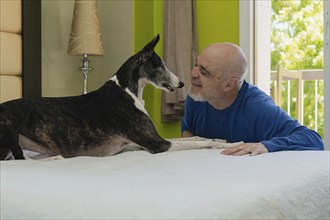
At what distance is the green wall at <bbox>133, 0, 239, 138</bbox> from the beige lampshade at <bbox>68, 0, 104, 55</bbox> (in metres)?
0.44

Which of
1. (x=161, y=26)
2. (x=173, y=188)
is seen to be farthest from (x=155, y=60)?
(x=161, y=26)

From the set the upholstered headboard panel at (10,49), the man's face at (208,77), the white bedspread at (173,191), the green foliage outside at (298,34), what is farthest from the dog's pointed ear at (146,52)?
the green foliage outside at (298,34)

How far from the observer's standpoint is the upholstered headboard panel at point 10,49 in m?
3.39

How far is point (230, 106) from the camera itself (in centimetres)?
236

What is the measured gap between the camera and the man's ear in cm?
237

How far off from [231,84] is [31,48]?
5.57ft

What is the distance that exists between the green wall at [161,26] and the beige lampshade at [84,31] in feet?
1.44

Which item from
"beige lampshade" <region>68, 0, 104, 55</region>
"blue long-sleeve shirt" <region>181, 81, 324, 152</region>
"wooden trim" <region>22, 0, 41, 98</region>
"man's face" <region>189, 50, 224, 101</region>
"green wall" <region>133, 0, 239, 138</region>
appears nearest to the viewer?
"blue long-sleeve shirt" <region>181, 81, 324, 152</region>

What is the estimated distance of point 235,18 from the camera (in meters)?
3.73

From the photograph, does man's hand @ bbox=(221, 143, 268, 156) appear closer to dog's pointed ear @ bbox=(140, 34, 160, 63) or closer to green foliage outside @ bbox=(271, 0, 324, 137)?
dog's pointed ear @ bbox=(140, 34, 160, 63)

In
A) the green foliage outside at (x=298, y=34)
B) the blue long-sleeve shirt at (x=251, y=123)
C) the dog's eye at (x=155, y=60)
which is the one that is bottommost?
the blue long-sleeve shirt at (x=251, y=123)

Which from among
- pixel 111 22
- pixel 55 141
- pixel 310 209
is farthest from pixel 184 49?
pixel 310 209

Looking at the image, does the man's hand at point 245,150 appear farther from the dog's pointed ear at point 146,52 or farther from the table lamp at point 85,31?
the table lamp at point 85,31

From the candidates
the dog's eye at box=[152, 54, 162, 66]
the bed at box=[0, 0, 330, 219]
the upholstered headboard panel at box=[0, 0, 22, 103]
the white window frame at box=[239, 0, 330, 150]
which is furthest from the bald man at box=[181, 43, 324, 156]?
the upholstered headboard panel at box=[0, 0, 22, 103]
